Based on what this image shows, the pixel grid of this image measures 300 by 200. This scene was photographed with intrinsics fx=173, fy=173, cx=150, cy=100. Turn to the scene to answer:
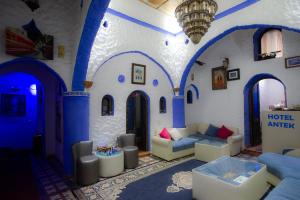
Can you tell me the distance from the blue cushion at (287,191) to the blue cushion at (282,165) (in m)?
0.25

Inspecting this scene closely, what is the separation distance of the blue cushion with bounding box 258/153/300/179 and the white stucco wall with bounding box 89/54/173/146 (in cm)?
341

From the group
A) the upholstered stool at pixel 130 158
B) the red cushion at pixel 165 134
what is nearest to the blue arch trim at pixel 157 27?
the red cushion at pixel 165 134

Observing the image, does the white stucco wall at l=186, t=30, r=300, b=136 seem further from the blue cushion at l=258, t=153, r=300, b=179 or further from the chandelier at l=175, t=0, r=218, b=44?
the chandelier at l=175, t=0, r=218, b=44

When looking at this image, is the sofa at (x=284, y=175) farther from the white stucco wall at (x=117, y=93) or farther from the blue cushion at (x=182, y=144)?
the white stucco wall at (x=117, y=93)

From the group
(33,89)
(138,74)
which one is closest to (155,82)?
(138,74)

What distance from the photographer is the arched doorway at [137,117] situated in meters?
6.29

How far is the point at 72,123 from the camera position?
421cm

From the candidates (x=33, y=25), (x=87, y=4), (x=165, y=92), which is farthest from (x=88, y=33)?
(x=165, y=92)

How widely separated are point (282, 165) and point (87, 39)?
4645 mm

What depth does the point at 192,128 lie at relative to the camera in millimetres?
7035

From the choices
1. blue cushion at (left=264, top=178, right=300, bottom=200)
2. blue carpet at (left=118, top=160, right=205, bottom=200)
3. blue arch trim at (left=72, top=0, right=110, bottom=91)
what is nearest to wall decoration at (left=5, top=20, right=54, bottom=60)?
blue arch trim at (left=72, top=0, right=110, bottom=91)

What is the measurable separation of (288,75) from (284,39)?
1.06 meters

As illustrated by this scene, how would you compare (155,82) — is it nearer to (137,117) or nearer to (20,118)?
(137,117)

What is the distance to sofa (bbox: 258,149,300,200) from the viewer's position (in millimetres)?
2314
